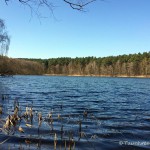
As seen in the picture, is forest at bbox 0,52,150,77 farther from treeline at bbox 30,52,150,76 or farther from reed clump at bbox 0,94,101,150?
reed clump at bbox 0,94,101,150

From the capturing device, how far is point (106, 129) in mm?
11867

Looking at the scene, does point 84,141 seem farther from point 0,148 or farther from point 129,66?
point 129,66

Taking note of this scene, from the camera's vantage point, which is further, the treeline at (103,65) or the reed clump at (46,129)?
the treeline at (103,65)

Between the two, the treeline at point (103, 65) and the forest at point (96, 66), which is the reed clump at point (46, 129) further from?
the treeline at point (103, 65)

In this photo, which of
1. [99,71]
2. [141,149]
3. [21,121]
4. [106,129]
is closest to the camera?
[141,149]

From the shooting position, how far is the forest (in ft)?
450

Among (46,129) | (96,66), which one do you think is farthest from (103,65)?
(46,129)

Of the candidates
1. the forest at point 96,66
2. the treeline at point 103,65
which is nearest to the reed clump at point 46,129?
the forest at point 96,66

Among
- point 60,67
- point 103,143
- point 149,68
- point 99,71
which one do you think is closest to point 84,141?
point 103,143

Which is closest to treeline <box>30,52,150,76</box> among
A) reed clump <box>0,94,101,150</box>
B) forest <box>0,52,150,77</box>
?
forest <box>0,52,150,77</box>

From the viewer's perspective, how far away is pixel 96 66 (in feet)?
499

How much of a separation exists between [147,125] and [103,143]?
403cm

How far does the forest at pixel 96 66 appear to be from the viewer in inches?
5399

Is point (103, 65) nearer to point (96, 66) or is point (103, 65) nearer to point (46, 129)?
point (96, 66)
